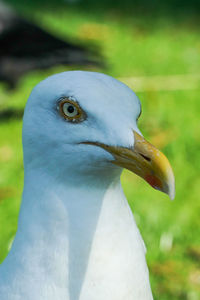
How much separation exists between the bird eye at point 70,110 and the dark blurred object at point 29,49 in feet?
9.94

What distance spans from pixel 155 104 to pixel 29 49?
1173mm

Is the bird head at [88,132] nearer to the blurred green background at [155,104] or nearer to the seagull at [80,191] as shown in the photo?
the seagull at [80,191]

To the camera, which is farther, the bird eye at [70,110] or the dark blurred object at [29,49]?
the dark blurred object at [29,49]

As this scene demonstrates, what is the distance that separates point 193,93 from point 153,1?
3.42 m

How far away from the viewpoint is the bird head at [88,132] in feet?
4.78

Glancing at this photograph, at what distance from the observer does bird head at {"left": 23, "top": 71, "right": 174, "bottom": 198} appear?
1.46 metres

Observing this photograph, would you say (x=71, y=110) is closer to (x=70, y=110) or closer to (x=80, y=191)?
(x=70, y=110)

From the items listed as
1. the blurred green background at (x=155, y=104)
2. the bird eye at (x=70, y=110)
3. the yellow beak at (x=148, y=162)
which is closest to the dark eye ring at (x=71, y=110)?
the bird eye at (x=70, y=110)

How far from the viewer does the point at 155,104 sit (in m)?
4.87

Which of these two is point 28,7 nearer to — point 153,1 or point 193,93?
point 153,1

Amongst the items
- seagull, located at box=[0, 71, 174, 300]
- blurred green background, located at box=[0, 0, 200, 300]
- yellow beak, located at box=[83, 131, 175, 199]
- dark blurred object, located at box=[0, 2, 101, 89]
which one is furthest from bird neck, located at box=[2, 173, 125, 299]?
dark blurred object, located at box=[0, 2, 101, 89]

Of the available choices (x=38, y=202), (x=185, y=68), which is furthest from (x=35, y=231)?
(x=185, y=68)

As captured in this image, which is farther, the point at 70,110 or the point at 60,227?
the point at 60,227

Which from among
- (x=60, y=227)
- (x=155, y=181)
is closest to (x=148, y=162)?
(x=155, y=181)
